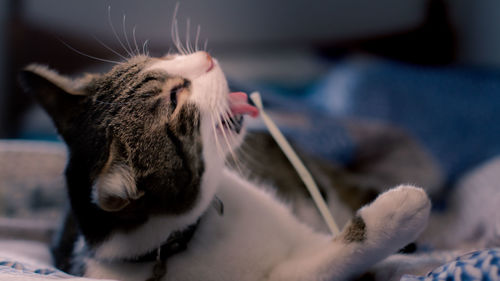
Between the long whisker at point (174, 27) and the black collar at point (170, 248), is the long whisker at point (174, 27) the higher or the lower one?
the higher one

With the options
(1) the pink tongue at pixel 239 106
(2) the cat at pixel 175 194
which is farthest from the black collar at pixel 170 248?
(1) the pink tongue at pixel 239 106

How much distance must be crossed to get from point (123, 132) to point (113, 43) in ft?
1.20

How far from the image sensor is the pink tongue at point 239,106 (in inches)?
27.6

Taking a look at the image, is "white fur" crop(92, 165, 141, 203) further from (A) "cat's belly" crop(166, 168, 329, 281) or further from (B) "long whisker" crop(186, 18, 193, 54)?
(B) "long whisker" crop(186, 18, 193, 54)

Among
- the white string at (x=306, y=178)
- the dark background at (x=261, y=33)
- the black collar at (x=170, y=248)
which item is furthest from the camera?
the dark background at (x=261, y=33)

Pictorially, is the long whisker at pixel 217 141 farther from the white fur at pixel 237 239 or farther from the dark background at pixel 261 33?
the dark background at pixel 261 33

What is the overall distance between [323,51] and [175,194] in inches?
80.0

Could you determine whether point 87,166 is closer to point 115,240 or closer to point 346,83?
point 115,240

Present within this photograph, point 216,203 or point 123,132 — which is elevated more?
point 123,132

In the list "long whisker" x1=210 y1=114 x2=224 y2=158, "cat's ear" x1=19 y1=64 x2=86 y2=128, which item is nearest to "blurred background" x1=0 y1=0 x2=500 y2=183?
"cat's ear" x1=19 y1=64 x2=86 y2=128

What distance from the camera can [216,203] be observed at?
72 cm

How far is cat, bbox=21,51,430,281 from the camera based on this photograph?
23.5 inches

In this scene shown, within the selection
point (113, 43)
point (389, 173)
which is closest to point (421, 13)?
point (389, 173)

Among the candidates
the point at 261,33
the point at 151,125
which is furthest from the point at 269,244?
the point at 261,33
